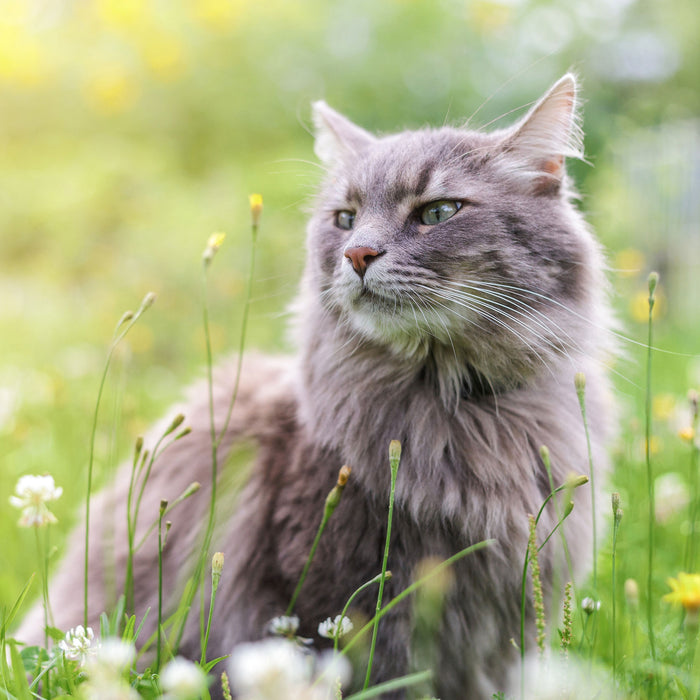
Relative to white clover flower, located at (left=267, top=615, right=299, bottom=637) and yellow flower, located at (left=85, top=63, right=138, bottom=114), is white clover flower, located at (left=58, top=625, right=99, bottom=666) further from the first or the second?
yellow flower, located at (left=85, top=63, right=138, bottom=114)

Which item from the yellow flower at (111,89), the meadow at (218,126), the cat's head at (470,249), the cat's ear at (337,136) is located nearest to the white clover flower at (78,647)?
the cat's head at (470,249)

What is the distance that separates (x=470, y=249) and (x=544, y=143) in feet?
1.38

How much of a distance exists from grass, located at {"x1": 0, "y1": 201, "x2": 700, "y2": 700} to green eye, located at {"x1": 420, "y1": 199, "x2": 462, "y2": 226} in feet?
1.57

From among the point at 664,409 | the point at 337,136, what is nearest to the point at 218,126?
the point at 337,136

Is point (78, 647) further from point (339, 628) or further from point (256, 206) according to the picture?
point (256, 206)

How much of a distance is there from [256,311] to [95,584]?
14.7 ft

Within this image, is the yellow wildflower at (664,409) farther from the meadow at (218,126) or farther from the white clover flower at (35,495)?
the white clover flower at (35,495)

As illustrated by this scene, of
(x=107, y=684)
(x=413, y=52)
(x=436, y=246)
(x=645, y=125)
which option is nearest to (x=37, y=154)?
(x=413, y=52)

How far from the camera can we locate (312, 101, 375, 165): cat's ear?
2096 millimetres

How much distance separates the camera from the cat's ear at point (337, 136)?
2.10 m

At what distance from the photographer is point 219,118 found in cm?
602

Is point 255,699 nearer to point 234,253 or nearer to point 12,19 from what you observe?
point 234,253

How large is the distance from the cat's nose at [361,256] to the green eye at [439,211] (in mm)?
196

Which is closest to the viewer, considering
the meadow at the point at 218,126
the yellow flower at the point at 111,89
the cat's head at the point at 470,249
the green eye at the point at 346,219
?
the cat's head at the point at 470,249
